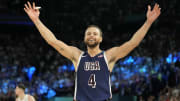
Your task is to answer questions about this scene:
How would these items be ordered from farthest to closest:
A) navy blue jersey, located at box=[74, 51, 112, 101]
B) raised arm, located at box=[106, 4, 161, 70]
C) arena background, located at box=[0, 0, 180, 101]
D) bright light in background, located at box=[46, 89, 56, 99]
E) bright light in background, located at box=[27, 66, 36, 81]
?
bright light in background, located at box=[27, 66, 36, 81] < bright light in background, located at box=[46, 89, 56, 99] < arena background, located at box=[0, 0, 180, 101] < raised arm, located at box=[106, 4, 161, 70] < navy blue jersey, located at box=[74, 51, 112, 101]

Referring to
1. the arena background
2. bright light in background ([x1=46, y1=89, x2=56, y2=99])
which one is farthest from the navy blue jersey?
bright light in background ([x1=46, y1=89, x2=56, y2=99])

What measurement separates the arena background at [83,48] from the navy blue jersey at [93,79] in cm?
665

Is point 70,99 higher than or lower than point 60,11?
lower

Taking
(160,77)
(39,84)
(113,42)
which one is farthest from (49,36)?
(113,42)

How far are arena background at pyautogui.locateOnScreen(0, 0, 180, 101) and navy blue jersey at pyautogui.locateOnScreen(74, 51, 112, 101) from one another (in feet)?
21.8

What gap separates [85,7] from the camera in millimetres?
21781

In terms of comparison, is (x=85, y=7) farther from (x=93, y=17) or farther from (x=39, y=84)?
(x=39, y=84)

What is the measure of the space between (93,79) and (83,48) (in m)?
14.5

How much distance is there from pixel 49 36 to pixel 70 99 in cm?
714

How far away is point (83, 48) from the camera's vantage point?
58.3ft

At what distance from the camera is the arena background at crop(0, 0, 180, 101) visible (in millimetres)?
12387

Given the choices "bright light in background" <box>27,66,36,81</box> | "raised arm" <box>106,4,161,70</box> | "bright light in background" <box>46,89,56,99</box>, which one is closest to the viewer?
"raised arm" <box>106,4,161,70</box>

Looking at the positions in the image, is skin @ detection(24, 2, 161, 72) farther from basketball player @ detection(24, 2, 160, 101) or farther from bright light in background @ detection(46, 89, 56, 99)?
bright light in background @ detection(46, 89, 56, 99)

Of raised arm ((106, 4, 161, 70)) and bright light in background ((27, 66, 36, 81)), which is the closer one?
raised arm ((106, 4, 161, 70))
